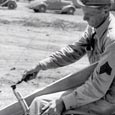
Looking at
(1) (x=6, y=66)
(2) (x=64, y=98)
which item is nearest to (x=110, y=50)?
(2) (x=64, y=98)

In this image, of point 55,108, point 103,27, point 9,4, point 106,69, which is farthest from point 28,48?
point 9,4

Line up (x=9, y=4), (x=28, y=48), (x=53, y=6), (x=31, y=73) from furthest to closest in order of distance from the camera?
(x=53, y=6), (x=9, y=4), (x=28, y=48), (x=31, y=73)

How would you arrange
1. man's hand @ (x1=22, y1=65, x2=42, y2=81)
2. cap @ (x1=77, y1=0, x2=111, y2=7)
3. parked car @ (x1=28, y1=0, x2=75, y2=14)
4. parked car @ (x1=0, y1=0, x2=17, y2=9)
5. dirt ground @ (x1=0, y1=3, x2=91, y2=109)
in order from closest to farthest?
cap @ (x1=77, y1=0, x2=111, y2=7)
man's hand @ (x1=22, y1=65, x2=42, y2=81)
dirt ground @ (x1=0, y1=3, x2=91, y2=109)
parked car @ (x1=28, y1=0, x2=75, y2=14)
parked car @ (x1=0, y1=0, x2=17, y2=9)

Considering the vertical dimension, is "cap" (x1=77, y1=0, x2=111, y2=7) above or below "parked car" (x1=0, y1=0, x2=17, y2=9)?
above

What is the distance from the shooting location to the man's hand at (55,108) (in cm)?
328

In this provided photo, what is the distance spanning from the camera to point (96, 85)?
10.7ft

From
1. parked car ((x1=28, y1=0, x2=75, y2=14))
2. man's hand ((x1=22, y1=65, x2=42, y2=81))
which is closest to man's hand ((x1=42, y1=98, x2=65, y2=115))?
man's hand ((x1=22, y1=65, x2=42, y2=81))

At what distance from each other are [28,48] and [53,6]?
55.2 feet

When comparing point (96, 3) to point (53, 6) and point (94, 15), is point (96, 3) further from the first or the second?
point (53, 6)

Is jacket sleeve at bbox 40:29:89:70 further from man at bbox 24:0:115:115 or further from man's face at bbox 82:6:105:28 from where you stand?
man's face at bbox 82:6:105:28

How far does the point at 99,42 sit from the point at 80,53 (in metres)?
0.58

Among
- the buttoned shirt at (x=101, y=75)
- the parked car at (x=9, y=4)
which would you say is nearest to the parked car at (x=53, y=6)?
the parked car at (x=9, y=4)

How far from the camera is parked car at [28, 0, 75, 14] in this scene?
27.0m

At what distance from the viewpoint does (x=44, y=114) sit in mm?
3334
